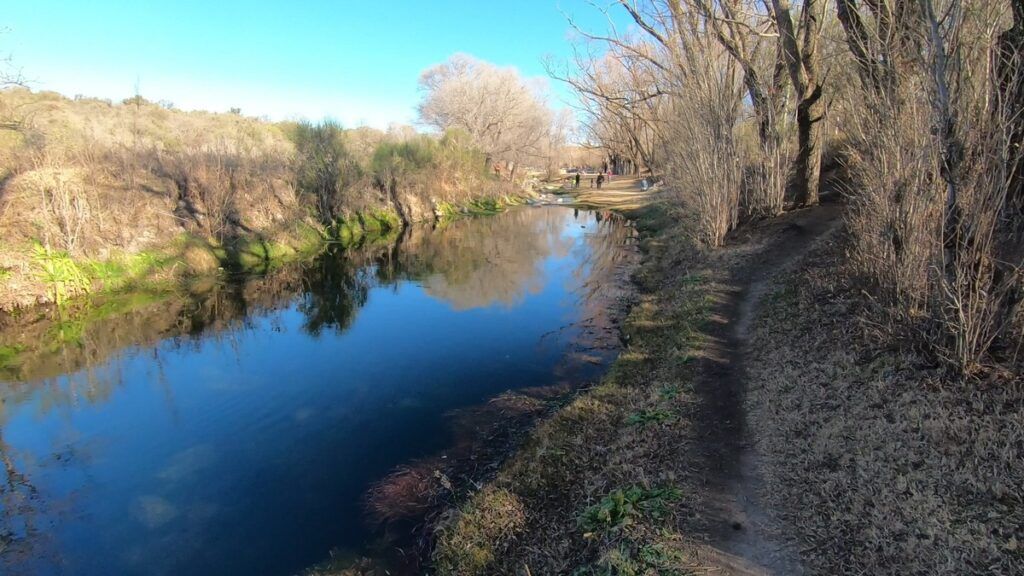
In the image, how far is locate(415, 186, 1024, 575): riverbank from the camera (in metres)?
4.44

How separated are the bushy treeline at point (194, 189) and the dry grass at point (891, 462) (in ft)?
65.4

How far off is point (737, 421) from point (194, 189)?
24.3 metres

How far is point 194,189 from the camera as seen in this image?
22.6m

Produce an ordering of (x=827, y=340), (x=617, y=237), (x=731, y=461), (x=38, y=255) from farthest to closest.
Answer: (x=617, y=237), (x=38, y=255), (x=827, y=340), (x=731, y=461)

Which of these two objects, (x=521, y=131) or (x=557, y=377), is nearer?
(x=557, y=377)

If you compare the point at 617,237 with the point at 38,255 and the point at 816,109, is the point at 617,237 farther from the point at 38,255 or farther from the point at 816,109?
the point at 38,255

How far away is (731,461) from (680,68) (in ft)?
45.0

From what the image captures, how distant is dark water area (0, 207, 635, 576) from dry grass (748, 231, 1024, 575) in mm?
4784

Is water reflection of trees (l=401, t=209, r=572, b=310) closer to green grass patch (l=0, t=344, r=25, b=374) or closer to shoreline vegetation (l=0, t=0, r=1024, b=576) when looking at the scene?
shoreline vegetation (l=0, t=0, r=1024, b=576)

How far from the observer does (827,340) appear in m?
8.07

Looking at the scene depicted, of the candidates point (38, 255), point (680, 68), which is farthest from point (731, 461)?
point (38, 255)

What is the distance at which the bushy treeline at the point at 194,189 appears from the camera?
16.1 metres

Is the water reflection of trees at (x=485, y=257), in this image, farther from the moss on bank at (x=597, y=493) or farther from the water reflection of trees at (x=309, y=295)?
the moss on bank at (x=597, y=493)

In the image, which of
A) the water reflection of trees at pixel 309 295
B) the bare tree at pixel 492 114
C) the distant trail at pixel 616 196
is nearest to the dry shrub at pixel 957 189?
the water reflection of trees at pixel 309 295
